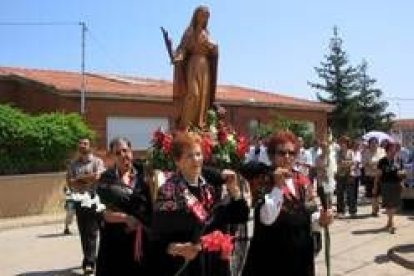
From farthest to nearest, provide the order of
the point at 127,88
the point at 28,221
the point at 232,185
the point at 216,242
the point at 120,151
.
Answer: the point at 127,88
the point at 28,221
the point at 120,151
the point at 232,185
the point at 216,242

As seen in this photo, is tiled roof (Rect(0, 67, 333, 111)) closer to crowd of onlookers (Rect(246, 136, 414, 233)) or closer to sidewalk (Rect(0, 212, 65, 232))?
sidewalk (Rect(0, 212, 65, 232))

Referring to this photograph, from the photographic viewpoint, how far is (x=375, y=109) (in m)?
52.0

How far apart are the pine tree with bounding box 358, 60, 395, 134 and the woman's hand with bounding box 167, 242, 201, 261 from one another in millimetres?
46946

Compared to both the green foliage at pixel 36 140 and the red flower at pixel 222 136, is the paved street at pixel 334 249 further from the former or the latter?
the green foliage at pixel 36 140

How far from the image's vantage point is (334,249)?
12117 mm

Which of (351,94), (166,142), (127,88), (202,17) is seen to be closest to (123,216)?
(166,142)

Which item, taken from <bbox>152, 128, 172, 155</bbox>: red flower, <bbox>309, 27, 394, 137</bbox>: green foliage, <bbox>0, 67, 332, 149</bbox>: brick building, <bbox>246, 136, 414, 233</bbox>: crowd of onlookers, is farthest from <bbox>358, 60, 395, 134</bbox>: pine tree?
<bbox>152, 128, 172, 155</bbox>: red flower

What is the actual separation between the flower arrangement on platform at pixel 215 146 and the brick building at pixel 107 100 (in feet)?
54.5

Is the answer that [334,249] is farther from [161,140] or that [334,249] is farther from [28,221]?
[28,221]

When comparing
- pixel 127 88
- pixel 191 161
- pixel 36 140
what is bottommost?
pixel 191 161

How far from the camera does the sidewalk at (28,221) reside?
17188 millimetres

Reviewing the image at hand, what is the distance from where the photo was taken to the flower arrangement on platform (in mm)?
9273

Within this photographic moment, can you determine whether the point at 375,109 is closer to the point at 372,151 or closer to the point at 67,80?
the point at 67,80

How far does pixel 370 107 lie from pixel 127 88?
26.0 meters
